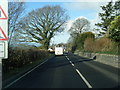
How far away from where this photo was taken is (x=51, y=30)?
2160 inches

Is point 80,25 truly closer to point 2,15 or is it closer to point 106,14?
point 106,14

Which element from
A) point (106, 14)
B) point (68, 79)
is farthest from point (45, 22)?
point (68, 79)

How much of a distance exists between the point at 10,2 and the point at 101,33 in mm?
37718

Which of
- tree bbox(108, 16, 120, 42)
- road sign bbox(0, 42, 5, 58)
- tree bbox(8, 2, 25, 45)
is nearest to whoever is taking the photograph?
road sign bbox(0, 42, 5, 58)

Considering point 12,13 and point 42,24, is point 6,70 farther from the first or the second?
point 42,24

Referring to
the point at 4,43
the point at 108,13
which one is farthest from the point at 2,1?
the point at 108,13

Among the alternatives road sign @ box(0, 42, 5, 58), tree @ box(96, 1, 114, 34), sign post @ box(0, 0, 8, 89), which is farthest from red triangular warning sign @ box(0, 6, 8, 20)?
tree @ box(96, 1, 114, 34)

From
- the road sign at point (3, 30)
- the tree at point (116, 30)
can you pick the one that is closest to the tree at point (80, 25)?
the tree at point (116, 30)

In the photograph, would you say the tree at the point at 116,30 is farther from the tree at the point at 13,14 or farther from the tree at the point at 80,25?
the tree at the point at 80,25

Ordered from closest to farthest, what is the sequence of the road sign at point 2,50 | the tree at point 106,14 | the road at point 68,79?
the road sign at point 2,50 < the road at point 68,79 < the tree at point 106,14

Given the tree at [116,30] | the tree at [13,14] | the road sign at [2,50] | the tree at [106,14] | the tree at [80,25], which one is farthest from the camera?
the tree at [80,25]

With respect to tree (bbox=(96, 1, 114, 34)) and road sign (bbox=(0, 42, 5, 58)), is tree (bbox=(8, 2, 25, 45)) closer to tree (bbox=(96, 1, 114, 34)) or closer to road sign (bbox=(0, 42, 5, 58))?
road sign (bbox=(0, 42, 5, 58))

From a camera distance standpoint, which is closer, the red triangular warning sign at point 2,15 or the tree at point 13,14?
the red triangular warning sign at point 2,15

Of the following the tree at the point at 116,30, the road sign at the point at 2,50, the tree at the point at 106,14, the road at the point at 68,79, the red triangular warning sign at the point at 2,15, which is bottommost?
the road at the point at 68,79
